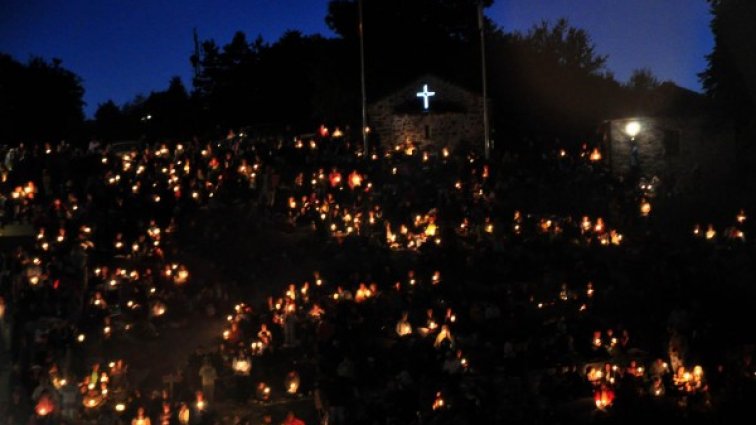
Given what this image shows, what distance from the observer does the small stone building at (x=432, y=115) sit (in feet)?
111

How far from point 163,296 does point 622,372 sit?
9328mm

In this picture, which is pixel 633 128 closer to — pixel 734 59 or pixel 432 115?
pixel 734 59

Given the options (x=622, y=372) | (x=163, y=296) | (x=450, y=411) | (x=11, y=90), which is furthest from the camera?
(x=11, y=90)

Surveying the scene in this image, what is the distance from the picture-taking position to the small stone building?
33.7m

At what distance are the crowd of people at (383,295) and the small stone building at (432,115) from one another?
20.1 feet

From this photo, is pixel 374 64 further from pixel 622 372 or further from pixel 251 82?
pixel 622 372

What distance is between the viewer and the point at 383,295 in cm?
1866

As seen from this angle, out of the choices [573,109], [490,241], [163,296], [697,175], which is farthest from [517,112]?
[163,296]

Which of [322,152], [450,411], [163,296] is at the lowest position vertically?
[450,411]

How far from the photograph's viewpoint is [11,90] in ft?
159

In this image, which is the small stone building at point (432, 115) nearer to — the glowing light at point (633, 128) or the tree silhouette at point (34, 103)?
the glowing light at point (633, 128)

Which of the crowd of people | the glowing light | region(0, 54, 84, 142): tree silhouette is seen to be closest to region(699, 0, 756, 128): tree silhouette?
the glowing light

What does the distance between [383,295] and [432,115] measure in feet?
52.9

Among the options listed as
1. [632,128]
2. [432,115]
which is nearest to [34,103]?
[432,115]
